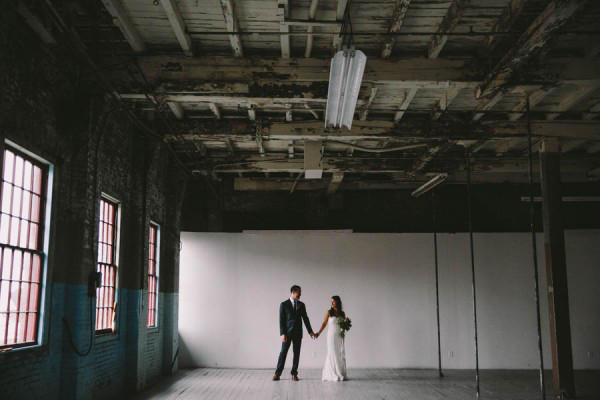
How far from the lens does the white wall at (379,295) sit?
41.8 feet

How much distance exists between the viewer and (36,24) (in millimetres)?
5492

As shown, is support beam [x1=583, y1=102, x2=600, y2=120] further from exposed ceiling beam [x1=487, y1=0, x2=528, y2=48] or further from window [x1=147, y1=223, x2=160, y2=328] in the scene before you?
window [x1=147, y1=223, x2=160, y2=328]

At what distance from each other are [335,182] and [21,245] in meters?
7.90

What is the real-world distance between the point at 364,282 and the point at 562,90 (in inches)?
253

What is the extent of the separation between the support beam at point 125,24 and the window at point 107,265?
7.45 ft

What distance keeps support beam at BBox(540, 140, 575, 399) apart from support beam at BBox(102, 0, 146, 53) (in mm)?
6134

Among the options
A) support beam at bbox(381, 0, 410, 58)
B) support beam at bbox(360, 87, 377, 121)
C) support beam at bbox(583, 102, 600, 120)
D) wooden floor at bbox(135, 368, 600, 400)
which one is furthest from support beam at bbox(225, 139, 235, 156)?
support beam at bbox(583, 102, 600, 120)

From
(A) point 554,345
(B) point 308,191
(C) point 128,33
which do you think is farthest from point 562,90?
(B) point 308,191

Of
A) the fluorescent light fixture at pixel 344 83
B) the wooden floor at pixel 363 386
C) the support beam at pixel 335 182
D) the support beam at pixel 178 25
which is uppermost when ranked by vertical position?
the support beam at pixel 178 25

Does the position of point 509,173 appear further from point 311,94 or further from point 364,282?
point 311,94

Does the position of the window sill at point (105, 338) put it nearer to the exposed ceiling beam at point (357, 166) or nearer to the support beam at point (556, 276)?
the exposed ceiling beam at point (357, 166)

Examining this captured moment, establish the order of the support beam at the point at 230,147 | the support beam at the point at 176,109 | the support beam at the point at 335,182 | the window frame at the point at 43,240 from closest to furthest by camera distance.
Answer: the window frame at the point at 43,240
the support beam at the point at 176,109
the support beam at the point at 230,147
the support beam at the point at 335,182

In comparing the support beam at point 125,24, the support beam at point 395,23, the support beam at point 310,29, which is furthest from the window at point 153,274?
the support beam at point 395,23

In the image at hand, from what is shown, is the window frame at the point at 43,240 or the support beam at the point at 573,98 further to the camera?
the support beam at the point at 573,98
